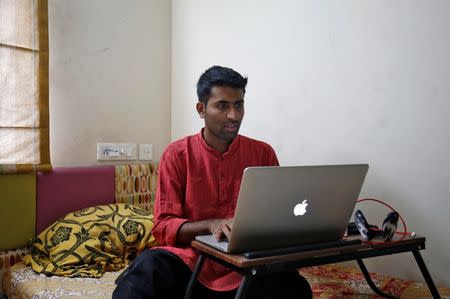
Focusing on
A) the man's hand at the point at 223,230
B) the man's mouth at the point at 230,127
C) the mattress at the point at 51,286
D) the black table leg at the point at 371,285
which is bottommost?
the mattress at the point at 51,286

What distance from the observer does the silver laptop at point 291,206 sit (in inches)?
37.2

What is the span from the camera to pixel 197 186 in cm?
143

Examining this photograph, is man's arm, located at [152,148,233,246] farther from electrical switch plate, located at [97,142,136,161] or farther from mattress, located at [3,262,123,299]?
electrical switch plate, located at [97,142,136,161]

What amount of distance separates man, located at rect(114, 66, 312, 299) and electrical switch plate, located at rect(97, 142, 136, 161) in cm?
98

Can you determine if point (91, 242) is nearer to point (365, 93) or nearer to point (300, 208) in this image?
point (300, 208)

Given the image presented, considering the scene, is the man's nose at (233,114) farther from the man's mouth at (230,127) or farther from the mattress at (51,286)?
the mattress at (51,286)

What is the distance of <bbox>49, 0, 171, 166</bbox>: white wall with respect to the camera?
7.12 ft

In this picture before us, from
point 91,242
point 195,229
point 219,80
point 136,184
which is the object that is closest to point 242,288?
point 195,229

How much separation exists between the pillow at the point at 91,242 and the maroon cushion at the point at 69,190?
0.08 m

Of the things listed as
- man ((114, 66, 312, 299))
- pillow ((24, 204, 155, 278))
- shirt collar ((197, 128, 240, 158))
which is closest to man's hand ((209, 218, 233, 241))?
man ((114, 66, 312, 299))

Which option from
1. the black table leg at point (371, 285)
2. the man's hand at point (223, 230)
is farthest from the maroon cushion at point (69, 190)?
the black table leg at point (371, 285)

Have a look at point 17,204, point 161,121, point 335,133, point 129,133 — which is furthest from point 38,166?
point 335,133

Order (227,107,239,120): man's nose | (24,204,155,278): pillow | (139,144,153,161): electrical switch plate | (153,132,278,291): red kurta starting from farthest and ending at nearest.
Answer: (139,144,153,161): electrical switch plate < (24,204,155,278): pillow < (227,107,239,120): man's nose < (153,132,278,291): red kurta

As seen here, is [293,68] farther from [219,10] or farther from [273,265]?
[273,265]
